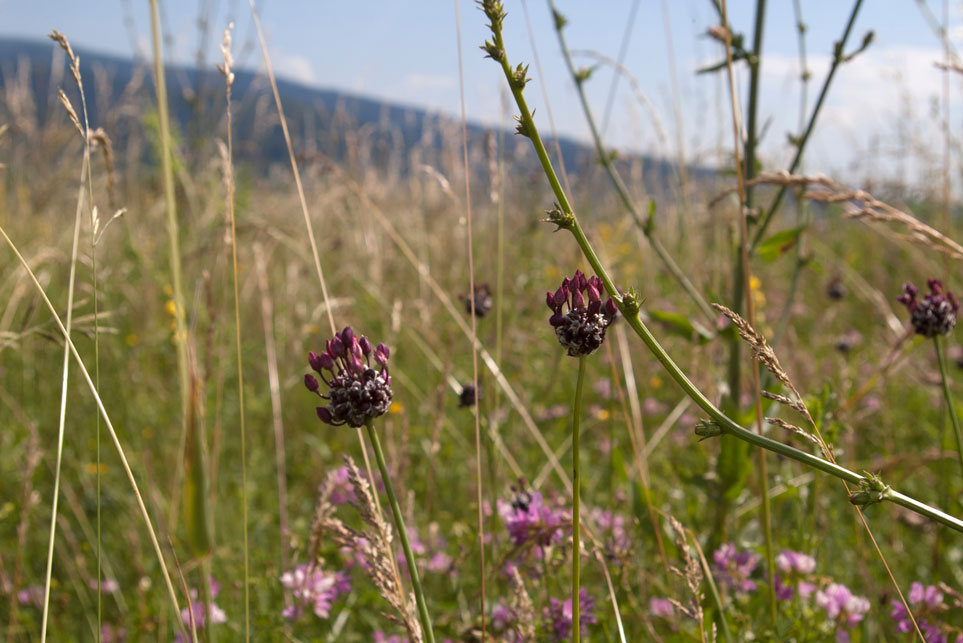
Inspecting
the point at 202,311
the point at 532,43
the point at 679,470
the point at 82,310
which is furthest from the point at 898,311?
the point at 82,310

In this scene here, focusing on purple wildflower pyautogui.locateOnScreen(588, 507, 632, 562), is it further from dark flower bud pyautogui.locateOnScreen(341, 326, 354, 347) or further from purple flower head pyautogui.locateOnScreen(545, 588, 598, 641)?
dark flower bud pyautogui.locateOnScreen(341, 326, 354, 347)

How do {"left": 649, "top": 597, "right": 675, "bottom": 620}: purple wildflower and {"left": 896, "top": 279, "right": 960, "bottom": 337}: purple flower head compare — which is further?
{"left": 649, "top": 597, "right": 675, "bottom": 620}: purple wildflower

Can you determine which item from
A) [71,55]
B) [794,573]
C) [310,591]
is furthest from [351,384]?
[794,573]

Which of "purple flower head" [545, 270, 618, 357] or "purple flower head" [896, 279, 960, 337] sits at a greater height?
"purple flower head" [545, 270, 618, 357]

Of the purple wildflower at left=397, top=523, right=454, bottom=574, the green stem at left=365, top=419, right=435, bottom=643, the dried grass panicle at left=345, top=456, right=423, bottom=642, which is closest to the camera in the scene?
the green stem at left=365, top=419, right=435, bottom=643

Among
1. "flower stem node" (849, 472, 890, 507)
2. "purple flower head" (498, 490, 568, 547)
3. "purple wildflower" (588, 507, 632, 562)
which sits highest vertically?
"flower stem node" (849, 472, 890, 507)

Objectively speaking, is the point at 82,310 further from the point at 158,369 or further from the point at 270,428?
the point at 270,428

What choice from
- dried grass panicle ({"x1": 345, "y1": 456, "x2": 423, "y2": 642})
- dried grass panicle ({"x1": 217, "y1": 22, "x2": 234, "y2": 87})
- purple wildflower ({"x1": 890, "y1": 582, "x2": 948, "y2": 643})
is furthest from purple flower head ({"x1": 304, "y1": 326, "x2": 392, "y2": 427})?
purple wildflower ({"x1": 890, "y1": 582, "x2": 948, "y2": 643})

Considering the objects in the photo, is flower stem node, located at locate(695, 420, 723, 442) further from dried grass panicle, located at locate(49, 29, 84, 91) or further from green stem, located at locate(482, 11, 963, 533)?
dried grass panicle, located at locate(49, 29, 84, 91)

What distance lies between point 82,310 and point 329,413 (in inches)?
151

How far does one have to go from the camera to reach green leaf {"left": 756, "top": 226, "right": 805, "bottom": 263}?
163cm

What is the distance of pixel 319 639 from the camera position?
4.89 feet

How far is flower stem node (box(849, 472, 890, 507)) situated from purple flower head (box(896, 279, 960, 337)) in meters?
0.75

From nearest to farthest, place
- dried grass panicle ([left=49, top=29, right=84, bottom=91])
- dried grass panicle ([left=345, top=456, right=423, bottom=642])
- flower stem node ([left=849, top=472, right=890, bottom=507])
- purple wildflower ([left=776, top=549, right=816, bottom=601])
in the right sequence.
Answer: flower stem node ([left=849, top=472, right=890, bottom=507]) < dried grass panicle ([left=345, top=456, right=423, bottom=642]) < dried grass panicle ([left=49, top=29, right=84, bottom=91]) < purple wildflower ([left=776, top=549, right=816, bottom=601])
